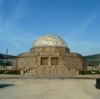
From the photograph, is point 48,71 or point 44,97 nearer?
point 44,97

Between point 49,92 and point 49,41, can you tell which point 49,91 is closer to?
point 49,92

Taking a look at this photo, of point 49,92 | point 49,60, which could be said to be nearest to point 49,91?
point 49,92

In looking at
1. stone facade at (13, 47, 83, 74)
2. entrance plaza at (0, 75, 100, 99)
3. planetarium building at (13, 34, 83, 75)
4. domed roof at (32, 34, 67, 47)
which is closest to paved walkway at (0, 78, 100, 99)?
entrance plaza at (0, 75, 100, 99)

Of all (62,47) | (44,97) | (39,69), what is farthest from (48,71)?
(44,97)

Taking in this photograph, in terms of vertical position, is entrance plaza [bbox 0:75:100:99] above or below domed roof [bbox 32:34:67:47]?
below

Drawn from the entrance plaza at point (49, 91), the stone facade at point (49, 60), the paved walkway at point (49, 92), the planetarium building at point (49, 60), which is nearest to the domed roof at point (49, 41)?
the planetarium building at point (49, 60)

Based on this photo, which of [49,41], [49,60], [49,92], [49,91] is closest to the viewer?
[49,92]

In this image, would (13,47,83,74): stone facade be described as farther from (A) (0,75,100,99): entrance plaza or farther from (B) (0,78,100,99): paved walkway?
(B) (0,78,100,99): paved walkway

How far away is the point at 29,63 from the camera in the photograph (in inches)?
1411

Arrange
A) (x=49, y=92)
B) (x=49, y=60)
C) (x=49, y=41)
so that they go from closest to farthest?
(x=49, y=92) → (x=49, y=60) → (x=49, y=41)

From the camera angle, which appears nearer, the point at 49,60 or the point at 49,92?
the point at 49,92

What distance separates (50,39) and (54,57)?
922 cm

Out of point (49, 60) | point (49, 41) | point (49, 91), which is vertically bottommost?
point (49, 91)

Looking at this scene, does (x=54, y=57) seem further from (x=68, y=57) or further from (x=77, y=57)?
(x=77, y=57)
